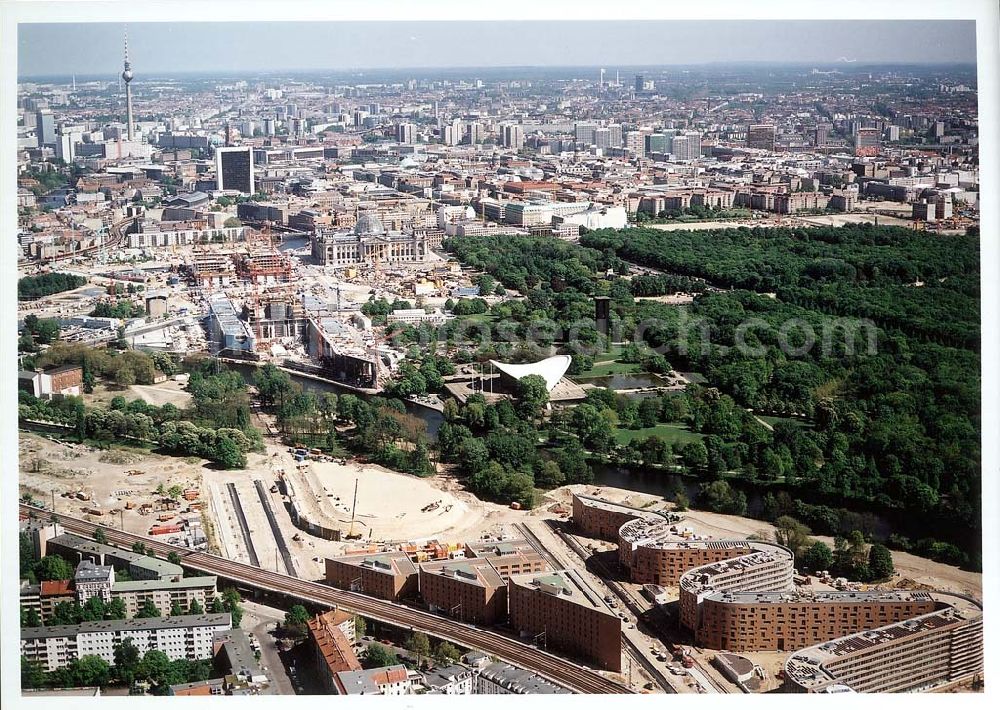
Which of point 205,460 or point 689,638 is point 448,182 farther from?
point 689,638

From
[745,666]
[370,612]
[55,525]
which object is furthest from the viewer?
[55,525]

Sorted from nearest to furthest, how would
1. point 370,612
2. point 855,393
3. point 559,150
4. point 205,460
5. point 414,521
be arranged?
point 370,612 → point 414,521 → point 205,460 → point 855,393 → point 559,150

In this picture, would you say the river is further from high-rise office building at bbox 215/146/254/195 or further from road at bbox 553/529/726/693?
high-rise office building at bbox 215/146/254/195

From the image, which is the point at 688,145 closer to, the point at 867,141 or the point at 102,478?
the point at 867,141

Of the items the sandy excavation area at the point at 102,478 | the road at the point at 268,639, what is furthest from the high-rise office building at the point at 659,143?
the road at the point at 268,639

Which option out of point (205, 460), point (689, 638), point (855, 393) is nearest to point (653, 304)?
point (855, 393)

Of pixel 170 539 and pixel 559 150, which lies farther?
pixel 559 150
